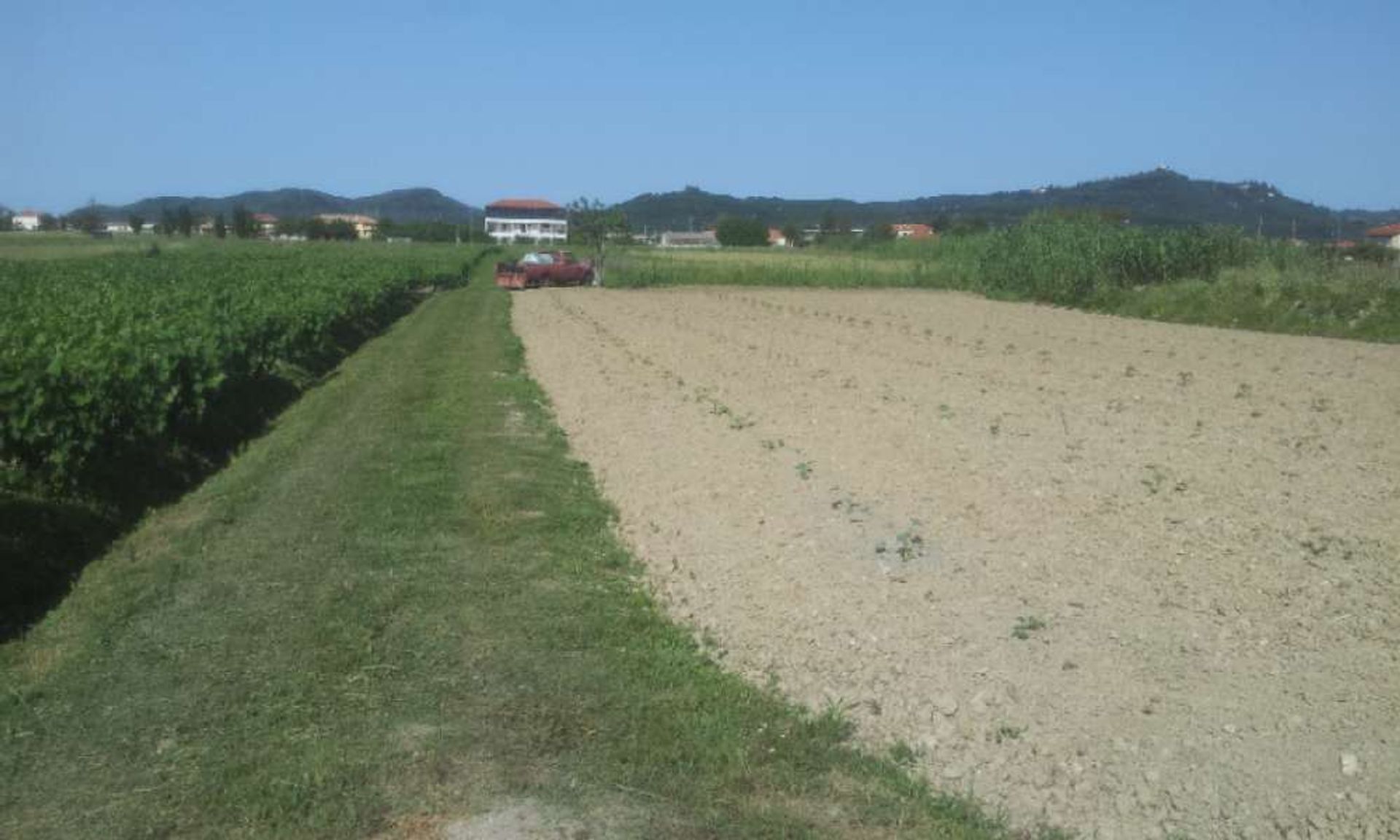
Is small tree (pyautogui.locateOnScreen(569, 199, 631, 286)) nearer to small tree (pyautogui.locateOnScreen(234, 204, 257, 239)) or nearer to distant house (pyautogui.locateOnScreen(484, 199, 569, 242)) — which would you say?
small tree (pyautogui.locateOnScreen(234, 204, 257, 239))

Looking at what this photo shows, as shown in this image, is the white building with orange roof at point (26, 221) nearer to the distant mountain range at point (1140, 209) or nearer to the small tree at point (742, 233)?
the distant mountain range at point (1140, 209)

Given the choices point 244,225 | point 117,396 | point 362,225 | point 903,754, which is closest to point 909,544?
point 903,754

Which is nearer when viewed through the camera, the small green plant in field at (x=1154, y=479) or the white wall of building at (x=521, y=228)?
the small green plant in field at (x=1154, y=479)

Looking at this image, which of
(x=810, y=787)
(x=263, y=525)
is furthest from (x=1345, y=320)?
(x=810, y=787)

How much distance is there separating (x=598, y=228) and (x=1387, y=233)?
34131 millimetres

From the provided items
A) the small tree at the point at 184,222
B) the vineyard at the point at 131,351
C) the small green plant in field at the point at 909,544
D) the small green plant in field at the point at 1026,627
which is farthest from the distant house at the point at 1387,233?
the small tree at the point at 184,222

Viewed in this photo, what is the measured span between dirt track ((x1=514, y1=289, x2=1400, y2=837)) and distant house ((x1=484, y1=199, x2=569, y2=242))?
14357 centimetres

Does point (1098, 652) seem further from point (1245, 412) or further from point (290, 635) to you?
point (1245, 412)

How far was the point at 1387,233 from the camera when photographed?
188 ft

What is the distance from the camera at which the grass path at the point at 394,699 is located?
17.5 feet

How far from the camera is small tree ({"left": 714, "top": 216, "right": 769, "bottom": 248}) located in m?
117

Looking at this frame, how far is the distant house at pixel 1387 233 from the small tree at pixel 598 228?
31132 mm

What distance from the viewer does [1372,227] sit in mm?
59031

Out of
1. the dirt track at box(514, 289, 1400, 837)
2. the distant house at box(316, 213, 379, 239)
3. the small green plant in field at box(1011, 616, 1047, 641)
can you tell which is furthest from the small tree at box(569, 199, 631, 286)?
the distant house at box(316, 213, 379, 239)
